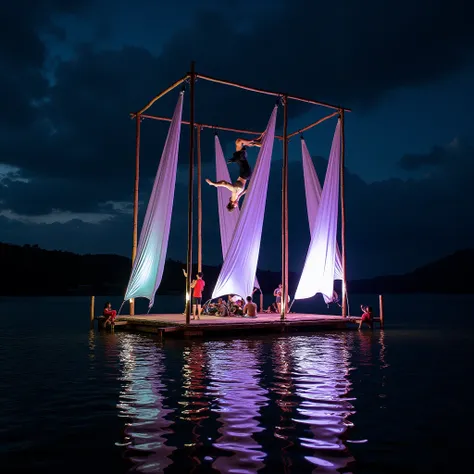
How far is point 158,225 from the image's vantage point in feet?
64.5

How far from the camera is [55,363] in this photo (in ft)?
47.2

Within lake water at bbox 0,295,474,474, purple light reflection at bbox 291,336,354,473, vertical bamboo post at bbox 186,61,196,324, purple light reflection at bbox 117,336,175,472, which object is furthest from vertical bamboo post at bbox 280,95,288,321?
purple light reflection at bbox 117,336,175,472

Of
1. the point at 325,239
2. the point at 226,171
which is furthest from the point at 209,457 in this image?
the point at 226,171

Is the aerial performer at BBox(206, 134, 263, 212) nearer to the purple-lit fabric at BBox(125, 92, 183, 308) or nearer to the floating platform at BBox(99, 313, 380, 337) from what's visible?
the purple-lit fabric at BBox(125, 92, 183, 308)

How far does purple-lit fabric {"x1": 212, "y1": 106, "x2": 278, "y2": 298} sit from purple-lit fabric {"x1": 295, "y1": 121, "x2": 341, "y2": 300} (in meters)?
3.07

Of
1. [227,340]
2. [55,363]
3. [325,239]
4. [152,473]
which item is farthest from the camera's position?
[325,239]

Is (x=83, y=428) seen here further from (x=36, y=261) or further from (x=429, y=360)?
(x=36, y=261)

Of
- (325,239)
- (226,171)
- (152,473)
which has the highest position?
(226,171)

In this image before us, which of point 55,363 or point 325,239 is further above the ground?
point 325,239

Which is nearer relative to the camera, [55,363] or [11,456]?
[11,456]

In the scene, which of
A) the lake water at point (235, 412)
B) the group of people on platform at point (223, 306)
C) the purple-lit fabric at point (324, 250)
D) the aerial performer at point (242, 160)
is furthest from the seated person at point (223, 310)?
the lake water at point (235, 412)

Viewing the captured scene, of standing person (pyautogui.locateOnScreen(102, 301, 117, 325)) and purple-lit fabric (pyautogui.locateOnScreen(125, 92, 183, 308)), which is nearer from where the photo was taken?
purple-lit fabric (pyautogui.locateOnScreen(125, 92, 183, 308))

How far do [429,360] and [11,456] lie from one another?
11601mm

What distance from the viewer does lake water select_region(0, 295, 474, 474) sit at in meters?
6.23
